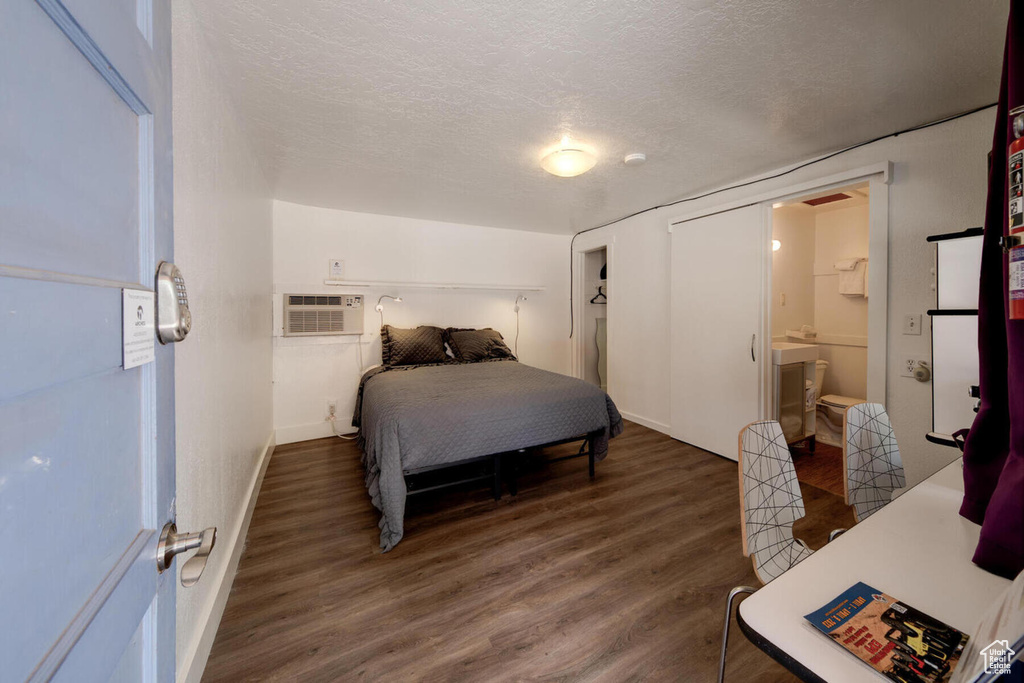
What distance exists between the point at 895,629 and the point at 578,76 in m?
2.07

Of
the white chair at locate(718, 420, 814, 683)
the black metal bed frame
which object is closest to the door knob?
the white chair at locate(718, 420, 814, 683)

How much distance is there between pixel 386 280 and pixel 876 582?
3.96 m

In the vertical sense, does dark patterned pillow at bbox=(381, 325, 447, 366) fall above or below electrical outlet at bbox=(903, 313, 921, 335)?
below

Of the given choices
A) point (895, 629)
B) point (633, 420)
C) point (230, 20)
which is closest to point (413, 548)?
point (895, 629)

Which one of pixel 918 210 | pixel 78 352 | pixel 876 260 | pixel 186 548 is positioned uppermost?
pixel 918 210

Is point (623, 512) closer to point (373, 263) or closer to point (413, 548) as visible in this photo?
point (413, 548)

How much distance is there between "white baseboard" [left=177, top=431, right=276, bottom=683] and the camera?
1202 mm

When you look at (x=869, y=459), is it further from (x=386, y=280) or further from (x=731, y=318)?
(x=386, y=280)

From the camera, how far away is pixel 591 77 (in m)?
1.71

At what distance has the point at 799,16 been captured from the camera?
1377 mm

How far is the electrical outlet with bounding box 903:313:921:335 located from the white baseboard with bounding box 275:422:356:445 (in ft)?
14.8

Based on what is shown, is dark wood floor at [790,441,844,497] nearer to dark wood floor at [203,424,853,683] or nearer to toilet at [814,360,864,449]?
toilet at [814,360,864,449]

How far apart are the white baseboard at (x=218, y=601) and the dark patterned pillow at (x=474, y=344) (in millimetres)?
2059

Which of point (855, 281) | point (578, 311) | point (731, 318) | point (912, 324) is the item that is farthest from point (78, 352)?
point (855, 281)
